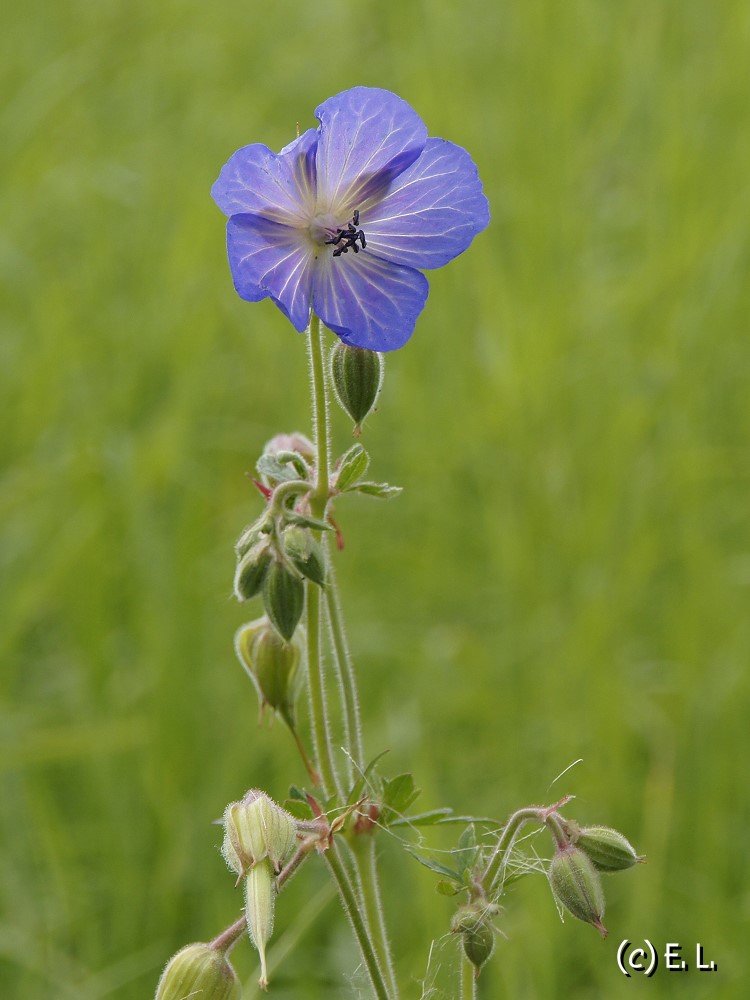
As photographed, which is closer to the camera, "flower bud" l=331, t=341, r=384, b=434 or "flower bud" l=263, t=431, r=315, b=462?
"flower bud" l=331, t=341, r=384, b=434

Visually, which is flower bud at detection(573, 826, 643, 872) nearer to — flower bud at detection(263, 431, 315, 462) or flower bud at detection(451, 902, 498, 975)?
flower bud at detection(451, 902, 498, 975)

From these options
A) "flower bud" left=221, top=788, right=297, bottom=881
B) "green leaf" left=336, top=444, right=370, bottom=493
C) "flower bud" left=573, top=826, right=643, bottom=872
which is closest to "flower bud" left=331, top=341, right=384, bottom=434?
"green leaf" left=336, top=444, right=370, bottom=493

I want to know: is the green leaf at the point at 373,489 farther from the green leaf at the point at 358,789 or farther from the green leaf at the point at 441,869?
the green leaf at the point at 441,869

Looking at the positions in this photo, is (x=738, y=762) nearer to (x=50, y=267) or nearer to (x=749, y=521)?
(x=749, y=521)

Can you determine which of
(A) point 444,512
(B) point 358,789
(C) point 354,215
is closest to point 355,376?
(C) point 354,215

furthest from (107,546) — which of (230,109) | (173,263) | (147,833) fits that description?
(230,109)

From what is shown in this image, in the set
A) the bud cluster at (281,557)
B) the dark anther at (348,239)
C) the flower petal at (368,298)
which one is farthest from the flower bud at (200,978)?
the dark anther at (348,239)

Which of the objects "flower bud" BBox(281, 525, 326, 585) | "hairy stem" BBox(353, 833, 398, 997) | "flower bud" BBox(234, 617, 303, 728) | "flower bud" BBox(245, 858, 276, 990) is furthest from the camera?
"flower bud" BBox(234, 617, 303, 728)
